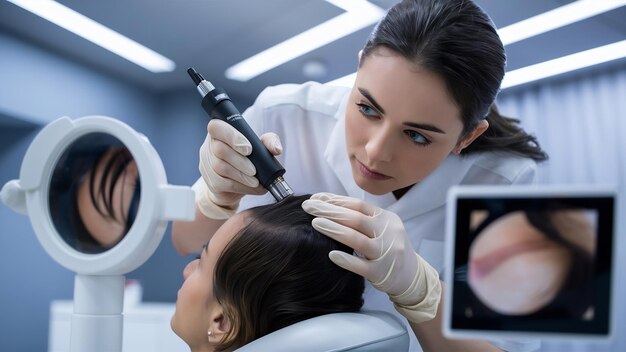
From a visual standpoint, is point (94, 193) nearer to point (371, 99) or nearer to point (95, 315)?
point (95, 315)

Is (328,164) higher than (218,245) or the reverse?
higher

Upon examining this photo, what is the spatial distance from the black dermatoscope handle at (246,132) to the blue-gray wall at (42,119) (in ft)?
0.54

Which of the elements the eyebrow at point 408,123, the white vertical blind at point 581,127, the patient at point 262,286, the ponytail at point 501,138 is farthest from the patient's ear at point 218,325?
the ponytail at point 501,138

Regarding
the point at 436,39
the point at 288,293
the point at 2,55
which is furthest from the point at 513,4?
the point at 2,55

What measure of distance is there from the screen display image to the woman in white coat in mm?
409

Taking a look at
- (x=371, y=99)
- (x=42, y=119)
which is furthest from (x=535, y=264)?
(x=42, y=119)

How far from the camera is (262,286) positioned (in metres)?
0.95

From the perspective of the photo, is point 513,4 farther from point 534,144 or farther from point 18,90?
point 18,90

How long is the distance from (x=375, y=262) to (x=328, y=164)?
0.56 metres

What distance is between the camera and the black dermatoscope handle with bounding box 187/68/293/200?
95cm

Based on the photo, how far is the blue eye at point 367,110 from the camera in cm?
99

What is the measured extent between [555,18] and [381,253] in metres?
0.57

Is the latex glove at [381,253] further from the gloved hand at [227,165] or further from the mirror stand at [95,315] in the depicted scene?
the mirror stand at [95,315]

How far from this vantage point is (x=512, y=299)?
408 mm
